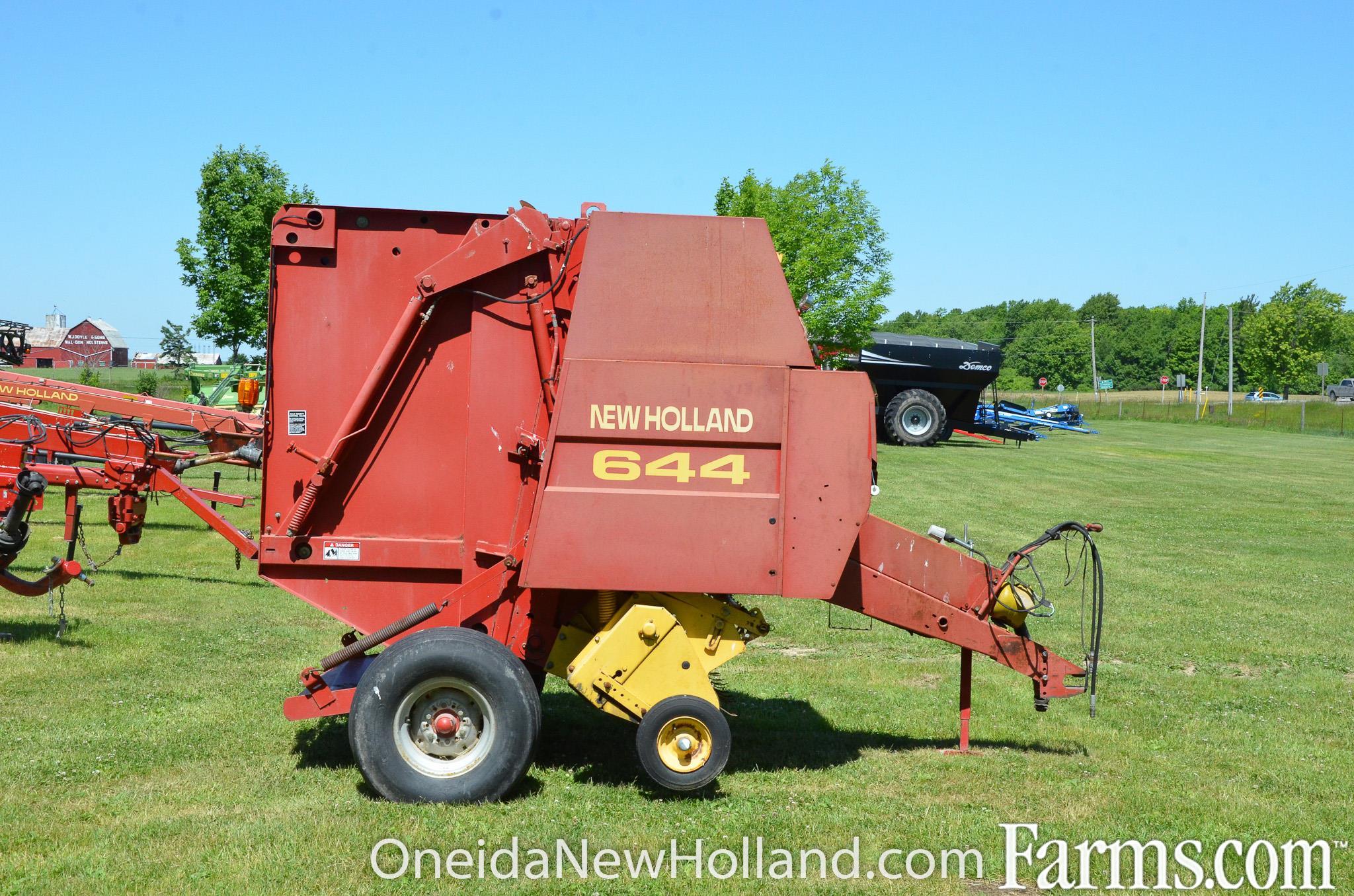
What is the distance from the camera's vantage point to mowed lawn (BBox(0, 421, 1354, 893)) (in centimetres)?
581

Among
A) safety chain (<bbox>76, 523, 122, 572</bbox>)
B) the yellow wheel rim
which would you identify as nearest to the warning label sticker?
the yellow wheel rim

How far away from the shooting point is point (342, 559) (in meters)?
6.91

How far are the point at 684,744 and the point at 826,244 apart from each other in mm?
31033

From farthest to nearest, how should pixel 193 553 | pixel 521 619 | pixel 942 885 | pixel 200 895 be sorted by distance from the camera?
pixel 193 553, pixel 521 619, pixel 942 885, pixel 200 895

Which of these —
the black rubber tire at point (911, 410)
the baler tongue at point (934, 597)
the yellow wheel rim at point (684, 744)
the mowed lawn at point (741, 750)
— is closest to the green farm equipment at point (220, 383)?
the mowed lawn at point (741, 750)

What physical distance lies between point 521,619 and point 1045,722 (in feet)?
13.1

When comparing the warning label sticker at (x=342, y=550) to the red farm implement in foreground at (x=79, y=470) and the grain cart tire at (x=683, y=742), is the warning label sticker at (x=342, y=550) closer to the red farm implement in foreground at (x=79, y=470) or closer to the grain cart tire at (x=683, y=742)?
the grain cart tire at (x=683, y=742)

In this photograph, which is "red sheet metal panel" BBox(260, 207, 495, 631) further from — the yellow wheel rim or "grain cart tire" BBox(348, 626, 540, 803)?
the yellow wheel rim

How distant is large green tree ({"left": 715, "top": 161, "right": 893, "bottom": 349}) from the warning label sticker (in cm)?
2919

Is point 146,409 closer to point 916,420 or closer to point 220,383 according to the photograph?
point 220,383

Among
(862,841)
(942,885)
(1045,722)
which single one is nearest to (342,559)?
(862,841)

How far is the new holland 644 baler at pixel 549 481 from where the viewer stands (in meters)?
6.35

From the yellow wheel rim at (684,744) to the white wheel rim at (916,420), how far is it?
32458 mm

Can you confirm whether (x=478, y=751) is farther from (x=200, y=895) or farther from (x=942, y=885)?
(x=942, y=885)
